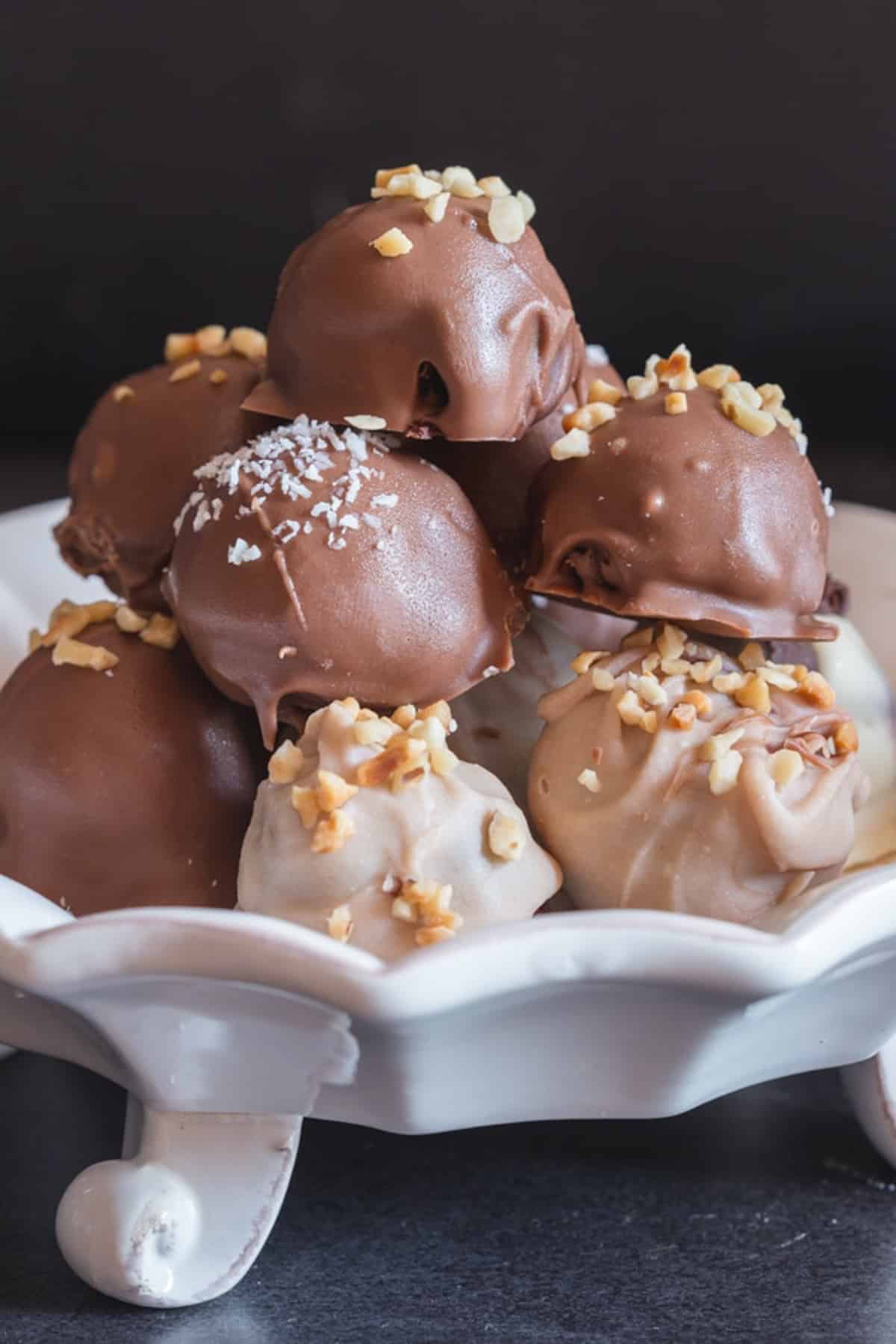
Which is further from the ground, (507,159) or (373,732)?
(373,732)

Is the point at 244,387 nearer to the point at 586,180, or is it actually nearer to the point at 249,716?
the point at 249,716

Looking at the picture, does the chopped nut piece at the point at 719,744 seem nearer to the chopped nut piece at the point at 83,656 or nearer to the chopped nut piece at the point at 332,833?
the chopped nut piece at the point at 332,833

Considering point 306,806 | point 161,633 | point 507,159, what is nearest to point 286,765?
point 306,806

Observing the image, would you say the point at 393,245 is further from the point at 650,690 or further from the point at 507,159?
the point at 507,159

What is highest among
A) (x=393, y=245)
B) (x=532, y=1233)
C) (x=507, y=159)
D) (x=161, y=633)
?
(x=393, y=245)

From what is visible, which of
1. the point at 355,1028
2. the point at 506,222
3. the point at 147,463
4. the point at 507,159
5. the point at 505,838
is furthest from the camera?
the point at 507,159

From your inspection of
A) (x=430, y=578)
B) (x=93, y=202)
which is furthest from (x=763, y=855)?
(x=93, y=202)

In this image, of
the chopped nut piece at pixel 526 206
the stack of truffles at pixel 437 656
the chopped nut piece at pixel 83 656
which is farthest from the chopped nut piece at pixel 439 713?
the chopped nut piece at pixel 526 206
